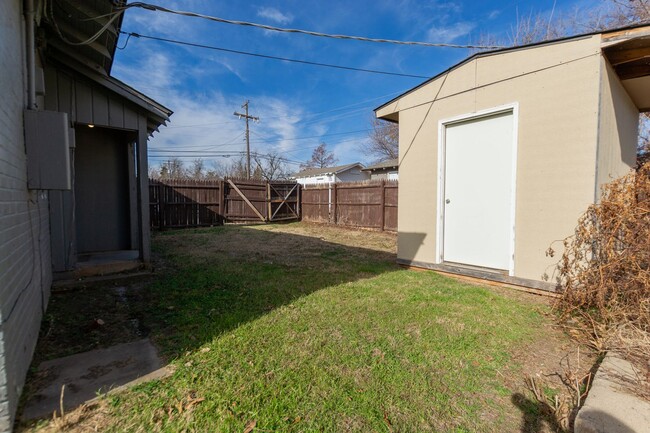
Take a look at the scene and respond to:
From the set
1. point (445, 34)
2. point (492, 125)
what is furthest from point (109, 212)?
point (445, 34)

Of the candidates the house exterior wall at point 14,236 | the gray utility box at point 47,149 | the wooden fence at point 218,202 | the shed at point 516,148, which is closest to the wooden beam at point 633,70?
the shed at point 516,148

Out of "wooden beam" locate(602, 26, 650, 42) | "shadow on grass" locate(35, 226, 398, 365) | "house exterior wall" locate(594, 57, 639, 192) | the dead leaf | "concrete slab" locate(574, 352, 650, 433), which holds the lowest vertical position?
the dead leaf

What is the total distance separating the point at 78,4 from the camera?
320cm

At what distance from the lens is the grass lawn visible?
1.66 meters

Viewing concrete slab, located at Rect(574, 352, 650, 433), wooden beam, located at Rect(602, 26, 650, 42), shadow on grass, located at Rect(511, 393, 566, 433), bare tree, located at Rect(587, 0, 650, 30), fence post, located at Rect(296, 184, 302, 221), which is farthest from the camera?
fence post, located at Rect(296, 184, 302, 221)

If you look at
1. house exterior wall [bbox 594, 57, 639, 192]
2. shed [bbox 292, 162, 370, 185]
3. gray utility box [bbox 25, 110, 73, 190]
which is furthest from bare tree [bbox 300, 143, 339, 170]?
gray utility box [bbox 25, 110, 73, 190]

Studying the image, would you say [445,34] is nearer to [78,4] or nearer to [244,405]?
[78,4]

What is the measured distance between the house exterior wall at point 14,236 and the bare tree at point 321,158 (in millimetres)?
35905

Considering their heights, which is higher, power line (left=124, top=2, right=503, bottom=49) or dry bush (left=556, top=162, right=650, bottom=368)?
power line (left=124, top=2, right=503, bottom=49)

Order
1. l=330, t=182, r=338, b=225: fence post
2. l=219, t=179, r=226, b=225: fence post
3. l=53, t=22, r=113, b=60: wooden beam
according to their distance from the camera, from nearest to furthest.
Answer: l=53, t=22, r=113, b=60: wooden beam < l=219, t=179, r=226, b=225: fence post < l=330, t=182, r=338, b=225: fence post

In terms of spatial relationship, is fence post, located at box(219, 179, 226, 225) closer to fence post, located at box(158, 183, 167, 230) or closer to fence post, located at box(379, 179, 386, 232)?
fence post, located at box(158, 183, 167, 230)

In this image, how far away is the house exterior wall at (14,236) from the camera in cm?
155

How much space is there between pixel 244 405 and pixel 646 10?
1270cm

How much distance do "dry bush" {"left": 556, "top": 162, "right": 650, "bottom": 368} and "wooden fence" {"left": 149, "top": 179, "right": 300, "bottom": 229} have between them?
11406 mm
